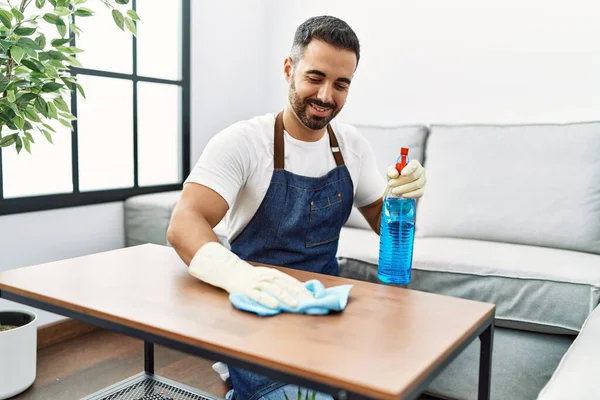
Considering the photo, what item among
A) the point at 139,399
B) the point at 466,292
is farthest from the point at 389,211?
the point at 139,399

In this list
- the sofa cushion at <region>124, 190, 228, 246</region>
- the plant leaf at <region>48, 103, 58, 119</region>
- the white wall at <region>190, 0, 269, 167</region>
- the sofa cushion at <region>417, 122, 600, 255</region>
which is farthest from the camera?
the white wall at <region>190, 0, 269, 167</region>

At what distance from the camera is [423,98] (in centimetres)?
278

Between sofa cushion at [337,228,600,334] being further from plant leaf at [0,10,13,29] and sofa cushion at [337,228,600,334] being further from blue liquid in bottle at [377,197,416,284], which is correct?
plant leaf at [0,10,13,29]

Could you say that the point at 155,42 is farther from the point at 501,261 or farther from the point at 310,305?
the point at 310,305

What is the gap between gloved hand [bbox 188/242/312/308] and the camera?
37.2 inches

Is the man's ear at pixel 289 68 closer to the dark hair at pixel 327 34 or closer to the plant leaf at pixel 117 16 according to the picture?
the dark hair at pixel 327 34

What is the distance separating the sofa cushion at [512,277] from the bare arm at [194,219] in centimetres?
80

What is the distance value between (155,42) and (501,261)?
2.04 meters

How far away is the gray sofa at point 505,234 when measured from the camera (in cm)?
169

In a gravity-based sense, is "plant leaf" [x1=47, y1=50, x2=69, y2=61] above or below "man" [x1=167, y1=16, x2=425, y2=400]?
above

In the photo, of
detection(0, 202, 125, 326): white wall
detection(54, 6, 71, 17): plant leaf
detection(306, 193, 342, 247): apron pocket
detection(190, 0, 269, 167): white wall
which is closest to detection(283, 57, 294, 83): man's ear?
detection(306, 193, 342, 247): apron pocket

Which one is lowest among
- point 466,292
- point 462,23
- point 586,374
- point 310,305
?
point 466,292

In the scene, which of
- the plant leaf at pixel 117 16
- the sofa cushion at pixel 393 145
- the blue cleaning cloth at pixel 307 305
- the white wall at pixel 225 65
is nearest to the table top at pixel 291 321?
the blue cleaning cloth at pixel 307 305

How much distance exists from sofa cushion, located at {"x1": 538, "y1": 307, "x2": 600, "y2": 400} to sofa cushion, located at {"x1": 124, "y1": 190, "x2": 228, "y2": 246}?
1.79 metres
